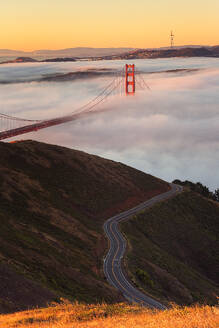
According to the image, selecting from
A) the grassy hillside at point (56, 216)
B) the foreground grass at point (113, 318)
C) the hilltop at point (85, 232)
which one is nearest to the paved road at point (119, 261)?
the hilltop at point (85, 232)

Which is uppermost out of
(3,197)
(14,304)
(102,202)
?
(14,304)

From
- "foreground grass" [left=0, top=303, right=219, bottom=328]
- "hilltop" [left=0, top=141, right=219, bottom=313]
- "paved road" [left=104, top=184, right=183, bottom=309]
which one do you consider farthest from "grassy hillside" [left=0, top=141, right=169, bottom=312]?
"foreground grass" [left=0, top=303, right=219, bottom=328]

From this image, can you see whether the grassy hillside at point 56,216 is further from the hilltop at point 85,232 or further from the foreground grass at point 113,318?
the foreground grass at point 113,318

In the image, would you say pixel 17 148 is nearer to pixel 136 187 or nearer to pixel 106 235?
pixel 136 187

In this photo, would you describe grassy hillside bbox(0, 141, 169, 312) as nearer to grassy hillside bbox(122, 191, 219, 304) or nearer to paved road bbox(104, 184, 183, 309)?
paved road bbox(104, 184, 183, 309)

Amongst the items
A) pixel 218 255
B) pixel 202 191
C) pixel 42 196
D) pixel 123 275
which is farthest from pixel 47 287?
pixel 202 191
